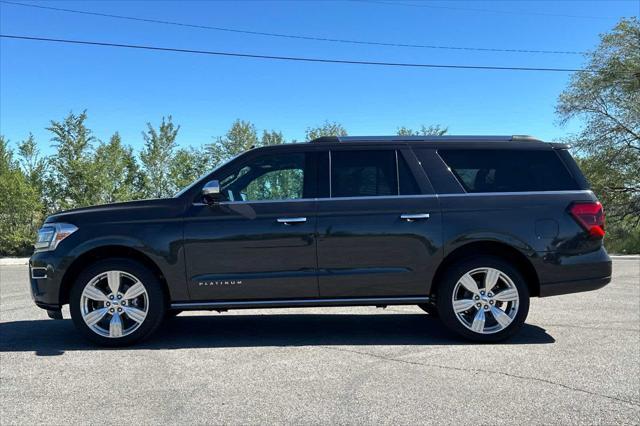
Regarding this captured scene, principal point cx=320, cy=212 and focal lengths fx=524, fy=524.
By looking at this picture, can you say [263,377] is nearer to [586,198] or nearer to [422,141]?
[422,141]

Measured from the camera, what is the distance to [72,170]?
20.3 meters

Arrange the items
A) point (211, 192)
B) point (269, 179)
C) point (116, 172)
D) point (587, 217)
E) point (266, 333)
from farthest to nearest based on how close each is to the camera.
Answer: point (116, 172)
point (266, 333)
point (269, 179)
point (587, 217)
point (211, 192)

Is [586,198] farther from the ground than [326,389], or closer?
farther from the ground

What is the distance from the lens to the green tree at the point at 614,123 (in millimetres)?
28938

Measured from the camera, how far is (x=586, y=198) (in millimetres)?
5164

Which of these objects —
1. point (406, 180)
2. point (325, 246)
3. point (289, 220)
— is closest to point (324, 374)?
point (325, 246)

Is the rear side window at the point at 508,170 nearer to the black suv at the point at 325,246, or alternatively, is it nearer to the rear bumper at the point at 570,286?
the black suv at the point at 325,246

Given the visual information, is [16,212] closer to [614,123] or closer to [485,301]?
[485,301]

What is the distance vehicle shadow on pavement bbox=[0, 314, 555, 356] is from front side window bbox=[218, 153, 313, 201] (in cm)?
146

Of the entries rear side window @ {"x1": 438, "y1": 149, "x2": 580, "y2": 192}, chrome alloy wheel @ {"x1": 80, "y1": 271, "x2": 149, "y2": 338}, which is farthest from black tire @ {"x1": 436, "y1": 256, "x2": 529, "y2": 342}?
chrome alloy wheel @ {"x1": 80, "y1": 271, "x2": 149, "y2": 338}

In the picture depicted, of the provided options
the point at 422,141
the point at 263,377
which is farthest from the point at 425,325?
the point at 263,377

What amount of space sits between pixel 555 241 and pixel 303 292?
8.20ft

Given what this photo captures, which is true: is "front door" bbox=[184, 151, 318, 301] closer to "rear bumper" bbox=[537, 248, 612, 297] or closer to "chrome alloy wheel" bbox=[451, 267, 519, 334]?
"chrome alloy wheel" bbox=[451, 267, 519, 334]

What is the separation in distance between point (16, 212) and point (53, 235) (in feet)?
56.1
